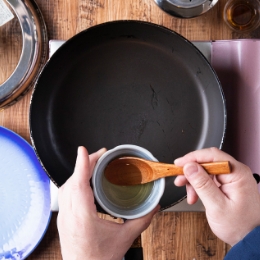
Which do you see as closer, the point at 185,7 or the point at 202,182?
the point at 202,182

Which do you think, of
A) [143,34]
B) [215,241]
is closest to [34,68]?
[143,34]

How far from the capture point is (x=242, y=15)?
0.69 meters

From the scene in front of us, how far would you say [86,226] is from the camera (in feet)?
1.69

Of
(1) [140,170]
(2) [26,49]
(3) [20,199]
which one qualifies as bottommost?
(3) [20,199]

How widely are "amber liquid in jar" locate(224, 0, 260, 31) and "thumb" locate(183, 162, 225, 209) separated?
1.03 feet

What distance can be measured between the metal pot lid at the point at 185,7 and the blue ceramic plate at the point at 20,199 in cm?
36

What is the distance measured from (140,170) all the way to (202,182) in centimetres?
Answer: 10

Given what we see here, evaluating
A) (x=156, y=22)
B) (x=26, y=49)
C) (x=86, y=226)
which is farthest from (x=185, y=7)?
(x=86, y=226)

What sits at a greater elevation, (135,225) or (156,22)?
(156,22)

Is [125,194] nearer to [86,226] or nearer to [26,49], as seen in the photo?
[86,226]

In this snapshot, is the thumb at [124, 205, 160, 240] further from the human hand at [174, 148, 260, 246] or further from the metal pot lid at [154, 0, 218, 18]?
the metal pot lid at [154, 0, 218, 18]

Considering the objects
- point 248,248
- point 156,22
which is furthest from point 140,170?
point 156,22

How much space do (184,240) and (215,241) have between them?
57mm

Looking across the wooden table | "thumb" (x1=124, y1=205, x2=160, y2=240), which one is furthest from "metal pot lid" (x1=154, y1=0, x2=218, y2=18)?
"thumb" (x1=124, y1=205, x2=160, y2=240)
